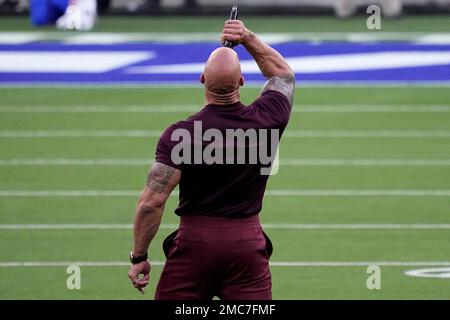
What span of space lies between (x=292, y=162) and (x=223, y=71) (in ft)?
26.5

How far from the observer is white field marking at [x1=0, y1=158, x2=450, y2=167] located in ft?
46.8

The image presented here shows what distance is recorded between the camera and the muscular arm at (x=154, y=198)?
642 centimetres

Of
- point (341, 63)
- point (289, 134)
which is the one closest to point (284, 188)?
point (289, 134)

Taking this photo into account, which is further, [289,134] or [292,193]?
[289,134]

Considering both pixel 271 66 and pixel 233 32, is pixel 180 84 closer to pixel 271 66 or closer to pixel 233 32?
pixel 271 66

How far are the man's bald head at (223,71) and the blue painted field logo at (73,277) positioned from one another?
3.55m

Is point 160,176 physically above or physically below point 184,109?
above

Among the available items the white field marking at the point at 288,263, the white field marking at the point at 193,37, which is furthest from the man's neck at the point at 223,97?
the white field marking at the point at 193,37

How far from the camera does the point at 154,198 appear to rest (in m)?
6.45

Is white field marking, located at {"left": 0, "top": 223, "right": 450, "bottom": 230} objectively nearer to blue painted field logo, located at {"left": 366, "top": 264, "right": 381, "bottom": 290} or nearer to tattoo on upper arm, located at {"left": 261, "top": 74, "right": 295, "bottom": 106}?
blue painted field logo, located at {"left": 366, "top": 264, "right": 381, "bottom": 290}

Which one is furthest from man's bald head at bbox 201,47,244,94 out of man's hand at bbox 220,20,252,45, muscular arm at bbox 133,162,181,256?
muscular arm at bbox 133,162,181,256

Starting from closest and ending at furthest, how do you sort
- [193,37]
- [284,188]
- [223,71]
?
[223,71]
[284,188]
[193,37]

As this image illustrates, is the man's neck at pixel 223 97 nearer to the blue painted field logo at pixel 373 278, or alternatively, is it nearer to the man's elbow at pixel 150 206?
the man's elbow at pixel 150 206

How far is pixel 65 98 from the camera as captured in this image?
1847 centimetres
